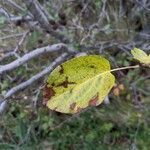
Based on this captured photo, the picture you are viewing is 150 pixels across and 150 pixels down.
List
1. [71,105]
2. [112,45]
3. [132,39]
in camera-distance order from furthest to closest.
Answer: [132,39], [112,45], [71,105]

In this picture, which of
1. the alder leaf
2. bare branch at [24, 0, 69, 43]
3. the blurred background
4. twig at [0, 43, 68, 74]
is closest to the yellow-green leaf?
the alder leaf

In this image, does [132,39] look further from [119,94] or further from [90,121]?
[90,121]

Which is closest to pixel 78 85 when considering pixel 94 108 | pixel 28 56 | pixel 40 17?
pixel 28 56

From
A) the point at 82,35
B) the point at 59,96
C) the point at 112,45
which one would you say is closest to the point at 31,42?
the point at 82,35

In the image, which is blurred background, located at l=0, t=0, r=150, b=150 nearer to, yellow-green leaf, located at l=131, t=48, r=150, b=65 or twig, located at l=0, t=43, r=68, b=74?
twig, located at l=0, t=43, r=68, b=74

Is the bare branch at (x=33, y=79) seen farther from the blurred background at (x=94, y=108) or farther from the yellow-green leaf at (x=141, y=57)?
the yellow-green leaf at (x=141, y=57)

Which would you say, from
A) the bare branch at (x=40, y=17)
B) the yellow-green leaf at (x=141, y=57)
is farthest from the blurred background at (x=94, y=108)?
the yellow-green leaf at (x=141, y=57)

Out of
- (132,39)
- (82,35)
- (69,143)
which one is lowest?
(69,143)
